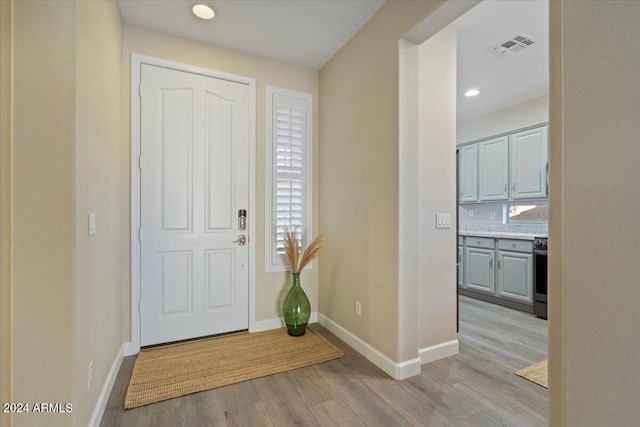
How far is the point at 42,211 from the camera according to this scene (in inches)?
46.4

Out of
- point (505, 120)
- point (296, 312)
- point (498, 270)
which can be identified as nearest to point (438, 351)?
point (296, 312)

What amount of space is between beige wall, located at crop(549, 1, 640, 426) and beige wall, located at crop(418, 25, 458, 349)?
47.1 inches

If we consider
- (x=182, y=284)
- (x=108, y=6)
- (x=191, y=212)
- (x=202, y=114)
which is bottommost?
(x=182, y=284)

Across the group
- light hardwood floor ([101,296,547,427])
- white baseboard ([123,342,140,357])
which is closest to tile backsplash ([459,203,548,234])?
light hardwood floor ([101,296,547,427])

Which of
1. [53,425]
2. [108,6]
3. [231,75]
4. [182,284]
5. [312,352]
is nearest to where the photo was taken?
[53,425]

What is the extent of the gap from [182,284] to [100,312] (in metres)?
0.91

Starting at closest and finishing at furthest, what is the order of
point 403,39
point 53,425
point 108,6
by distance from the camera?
point 53,425 → point 108,6 → point 403,39

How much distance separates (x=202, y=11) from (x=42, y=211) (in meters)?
1.92

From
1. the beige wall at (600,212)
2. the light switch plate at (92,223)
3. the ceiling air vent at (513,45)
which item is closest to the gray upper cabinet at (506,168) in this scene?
the ceiling air vent at (513,45)

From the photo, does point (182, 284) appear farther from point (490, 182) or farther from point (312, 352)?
point (490, 182)

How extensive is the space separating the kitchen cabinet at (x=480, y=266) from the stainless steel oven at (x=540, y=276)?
511 millimetres

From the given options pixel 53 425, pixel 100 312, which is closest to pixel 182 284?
pixel 100 312

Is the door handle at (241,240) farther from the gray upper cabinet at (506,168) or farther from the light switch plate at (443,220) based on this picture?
the gray upper cabinet at (506,168)

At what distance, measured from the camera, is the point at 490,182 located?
436 cm
